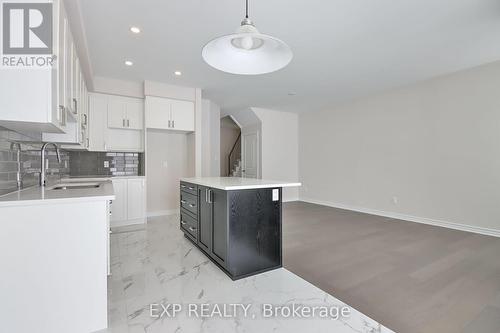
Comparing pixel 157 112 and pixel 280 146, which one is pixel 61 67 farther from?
pixel 280 146

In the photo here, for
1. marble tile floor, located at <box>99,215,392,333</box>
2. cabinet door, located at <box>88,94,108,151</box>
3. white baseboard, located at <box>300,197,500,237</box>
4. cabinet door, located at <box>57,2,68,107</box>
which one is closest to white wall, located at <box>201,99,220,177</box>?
cabinet door, located at <box>88,94,108,151</box>

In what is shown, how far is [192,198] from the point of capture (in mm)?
3201

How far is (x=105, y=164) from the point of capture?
4543 millimetres

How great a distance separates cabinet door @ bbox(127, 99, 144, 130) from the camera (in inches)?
176

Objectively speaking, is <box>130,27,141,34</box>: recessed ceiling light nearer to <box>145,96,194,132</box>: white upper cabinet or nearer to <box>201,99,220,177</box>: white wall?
<box>145,96,194,132</box>: white upper cabinet

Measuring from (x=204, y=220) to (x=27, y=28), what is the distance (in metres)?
A: 2.22

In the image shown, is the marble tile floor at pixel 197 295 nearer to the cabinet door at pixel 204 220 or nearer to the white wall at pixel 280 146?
the cabinet door at pixel 204 220

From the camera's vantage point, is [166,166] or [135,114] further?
[166,166]

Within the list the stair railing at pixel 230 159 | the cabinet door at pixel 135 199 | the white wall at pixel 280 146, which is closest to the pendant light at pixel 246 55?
the cabinet door at pixel 135 199

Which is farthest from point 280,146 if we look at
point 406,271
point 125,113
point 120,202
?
point 406,271

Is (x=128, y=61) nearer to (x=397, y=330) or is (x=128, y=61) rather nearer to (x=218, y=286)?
(x=218, y=286)

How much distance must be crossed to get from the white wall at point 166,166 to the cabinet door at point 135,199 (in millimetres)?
639

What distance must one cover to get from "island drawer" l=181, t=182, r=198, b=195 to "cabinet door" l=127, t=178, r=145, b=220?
126cm

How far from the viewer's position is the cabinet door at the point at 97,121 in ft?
13.8
